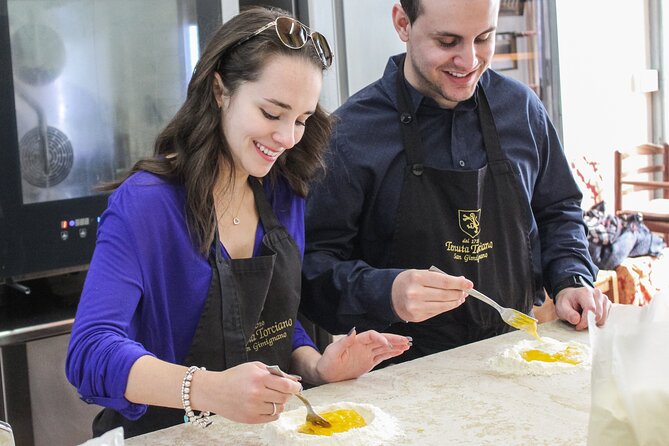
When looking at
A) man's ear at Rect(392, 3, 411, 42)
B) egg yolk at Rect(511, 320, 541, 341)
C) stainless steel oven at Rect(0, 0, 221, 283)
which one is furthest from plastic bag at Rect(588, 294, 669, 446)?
stainless steel oven at Rect(0, 0, 221, 283)

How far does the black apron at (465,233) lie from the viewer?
1892 mm

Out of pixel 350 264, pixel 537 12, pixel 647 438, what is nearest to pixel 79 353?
pixel 350 264

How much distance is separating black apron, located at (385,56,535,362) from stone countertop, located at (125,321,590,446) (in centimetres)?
21

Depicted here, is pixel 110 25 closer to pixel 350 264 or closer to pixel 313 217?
pixel 313 217

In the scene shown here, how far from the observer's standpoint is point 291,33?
1575mm

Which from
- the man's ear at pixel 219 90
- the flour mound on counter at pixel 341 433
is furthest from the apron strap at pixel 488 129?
the flour mound on counter at pixel 341 433

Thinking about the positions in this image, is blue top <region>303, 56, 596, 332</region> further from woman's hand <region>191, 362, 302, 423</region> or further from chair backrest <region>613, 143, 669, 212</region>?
chair backrest <region>613, 143, 669, 212</region>

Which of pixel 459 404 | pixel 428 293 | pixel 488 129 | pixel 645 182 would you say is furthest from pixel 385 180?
pixel 645 182

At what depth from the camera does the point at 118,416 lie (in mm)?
1552

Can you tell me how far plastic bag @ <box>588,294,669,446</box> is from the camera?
854 mm

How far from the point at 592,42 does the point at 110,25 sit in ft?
14.2

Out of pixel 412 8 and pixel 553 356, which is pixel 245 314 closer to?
pixel 553 356

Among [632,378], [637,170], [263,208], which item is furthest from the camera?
[637,170]

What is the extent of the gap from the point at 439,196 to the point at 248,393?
2.74ft
